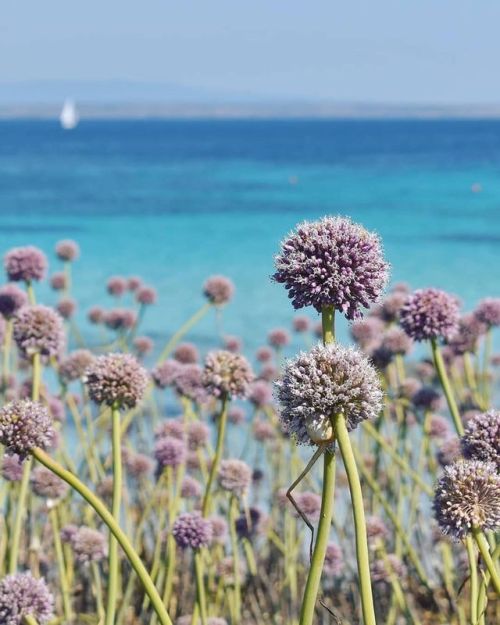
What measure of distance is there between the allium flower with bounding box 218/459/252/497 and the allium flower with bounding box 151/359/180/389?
77 cm

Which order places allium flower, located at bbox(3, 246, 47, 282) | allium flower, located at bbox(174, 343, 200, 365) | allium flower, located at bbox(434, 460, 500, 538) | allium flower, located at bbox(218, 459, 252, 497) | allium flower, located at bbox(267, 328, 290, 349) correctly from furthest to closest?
allium flower, located at bbox(267, 328, 290, 349), allium flower, located at bbox(174, 343, 200, 365), allium flower, located at bbox(3, 246, 47, 282), allium flower, located at bbox(218, 459, 252, 497), allium flower, located at bbox(434, 460, 500, 538)

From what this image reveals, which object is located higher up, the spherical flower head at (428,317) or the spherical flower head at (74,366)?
the spherical flower head at (74,366)

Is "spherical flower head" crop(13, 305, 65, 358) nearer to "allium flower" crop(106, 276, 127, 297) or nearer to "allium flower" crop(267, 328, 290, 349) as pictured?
"allium flower" crop(267, 328, 290, 349)

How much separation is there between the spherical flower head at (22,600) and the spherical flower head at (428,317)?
1.18 m

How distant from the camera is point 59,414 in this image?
3924mm

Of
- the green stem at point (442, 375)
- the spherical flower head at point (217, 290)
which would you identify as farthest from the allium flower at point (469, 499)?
the spherical flower head at point (217, 290)

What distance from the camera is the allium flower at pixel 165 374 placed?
4.05 meters

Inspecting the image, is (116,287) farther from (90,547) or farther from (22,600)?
(22,600)

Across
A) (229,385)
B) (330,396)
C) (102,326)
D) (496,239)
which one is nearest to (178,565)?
(229,385)

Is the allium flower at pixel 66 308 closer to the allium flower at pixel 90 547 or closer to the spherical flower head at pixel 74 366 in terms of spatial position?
the spherical flower head at pixel 74 366

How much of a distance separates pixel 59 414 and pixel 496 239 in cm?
1776

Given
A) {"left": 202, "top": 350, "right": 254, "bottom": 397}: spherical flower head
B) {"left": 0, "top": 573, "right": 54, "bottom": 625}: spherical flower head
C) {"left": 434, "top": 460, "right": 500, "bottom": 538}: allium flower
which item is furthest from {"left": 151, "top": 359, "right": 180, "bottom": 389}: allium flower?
{"left": 434, "top": 460, "right": 500, "bottom": 538}: allium flower

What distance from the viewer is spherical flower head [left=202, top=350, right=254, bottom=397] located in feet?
9.05

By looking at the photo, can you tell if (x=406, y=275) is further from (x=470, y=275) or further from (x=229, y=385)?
(x=229, y=385)
